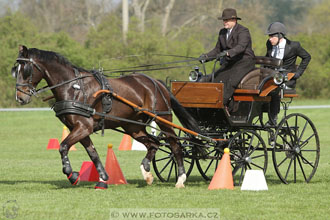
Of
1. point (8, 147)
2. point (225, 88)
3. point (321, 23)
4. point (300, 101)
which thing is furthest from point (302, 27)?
point (225, 88)

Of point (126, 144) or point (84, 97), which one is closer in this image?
point (84, 97)

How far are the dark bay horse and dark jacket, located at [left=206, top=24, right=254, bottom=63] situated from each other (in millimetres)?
1133

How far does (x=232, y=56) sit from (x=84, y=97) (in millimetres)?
2169

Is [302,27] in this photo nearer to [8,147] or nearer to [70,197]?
[8,147]

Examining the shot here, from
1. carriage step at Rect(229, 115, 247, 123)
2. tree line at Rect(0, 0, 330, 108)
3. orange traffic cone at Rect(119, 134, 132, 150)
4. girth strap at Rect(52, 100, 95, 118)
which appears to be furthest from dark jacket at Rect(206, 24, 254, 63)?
tree line at Rect(0, 0, 330, 108)

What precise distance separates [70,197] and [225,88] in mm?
2818

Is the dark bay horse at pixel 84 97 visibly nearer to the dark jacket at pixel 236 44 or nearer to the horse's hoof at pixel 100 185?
the horse's hoof at pixel 100 185

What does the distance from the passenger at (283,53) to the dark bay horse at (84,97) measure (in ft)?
5.48

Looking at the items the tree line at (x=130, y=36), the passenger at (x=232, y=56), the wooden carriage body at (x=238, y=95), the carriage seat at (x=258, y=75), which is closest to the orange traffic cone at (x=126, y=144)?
the wooden carriage body at (x=238, y=95)

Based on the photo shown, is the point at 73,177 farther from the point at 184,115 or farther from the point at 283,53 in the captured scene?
the point at 283,53

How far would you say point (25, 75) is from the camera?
888 centimetres

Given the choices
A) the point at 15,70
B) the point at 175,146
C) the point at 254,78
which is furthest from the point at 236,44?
the point at 15,70

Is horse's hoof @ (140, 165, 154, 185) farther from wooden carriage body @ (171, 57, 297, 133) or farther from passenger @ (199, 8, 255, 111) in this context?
passenger @ (199, 8, 255, 111)

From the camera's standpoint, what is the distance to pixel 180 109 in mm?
9945
